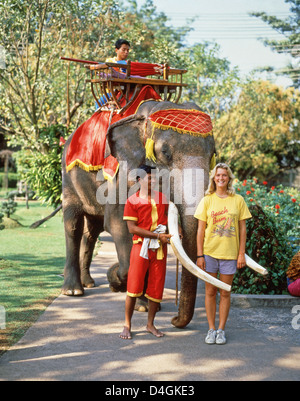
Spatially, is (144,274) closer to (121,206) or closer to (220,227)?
(220,227)

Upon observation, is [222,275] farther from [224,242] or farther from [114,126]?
[114,126]

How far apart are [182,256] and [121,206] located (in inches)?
61.6

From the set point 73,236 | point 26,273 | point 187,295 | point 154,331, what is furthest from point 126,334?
point 26,273

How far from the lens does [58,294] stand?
713cm

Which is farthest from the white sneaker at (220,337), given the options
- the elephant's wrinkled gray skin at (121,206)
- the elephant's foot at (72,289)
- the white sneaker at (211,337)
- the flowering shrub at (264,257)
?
the elephant's foot at (72,289)

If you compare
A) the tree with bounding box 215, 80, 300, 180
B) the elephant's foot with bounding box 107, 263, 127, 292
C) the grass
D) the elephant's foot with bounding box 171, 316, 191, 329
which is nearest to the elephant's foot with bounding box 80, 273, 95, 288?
the grass

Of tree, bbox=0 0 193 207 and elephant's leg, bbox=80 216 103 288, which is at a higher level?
tree, bbox=0 0 193 207

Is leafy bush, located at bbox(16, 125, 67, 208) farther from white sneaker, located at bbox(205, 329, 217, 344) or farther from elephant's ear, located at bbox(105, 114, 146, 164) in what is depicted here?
white sneaker, located at bbox(205, 329, 217, 344)

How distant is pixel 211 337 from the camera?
510 centimetres

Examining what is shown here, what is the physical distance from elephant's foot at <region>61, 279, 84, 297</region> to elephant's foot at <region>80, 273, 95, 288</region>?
525 mm

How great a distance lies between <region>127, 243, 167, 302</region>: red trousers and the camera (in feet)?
17.5

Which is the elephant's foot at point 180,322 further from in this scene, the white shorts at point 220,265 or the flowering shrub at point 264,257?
the flowering shrub at point 264,257
